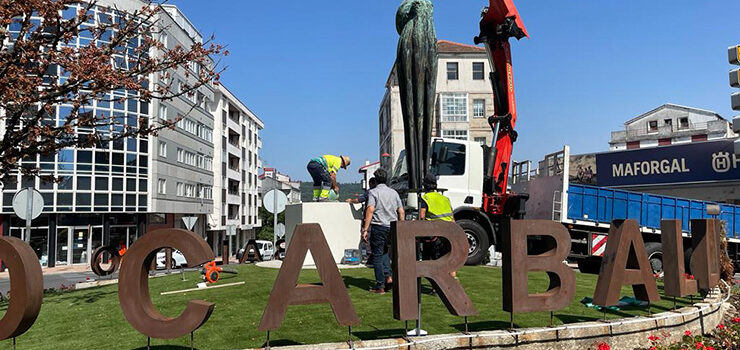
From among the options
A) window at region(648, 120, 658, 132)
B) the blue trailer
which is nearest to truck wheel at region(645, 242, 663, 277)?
the blue trailer

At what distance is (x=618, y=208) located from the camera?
49.3 feet

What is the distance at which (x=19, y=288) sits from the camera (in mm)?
4602

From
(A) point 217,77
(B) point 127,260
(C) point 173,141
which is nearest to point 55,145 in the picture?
(A) point 217,77

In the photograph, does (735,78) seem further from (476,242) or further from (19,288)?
(19,288)

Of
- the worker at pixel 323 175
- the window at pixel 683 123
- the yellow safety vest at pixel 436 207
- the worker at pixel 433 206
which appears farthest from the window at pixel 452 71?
the yellow safety vest at pixel 436 207

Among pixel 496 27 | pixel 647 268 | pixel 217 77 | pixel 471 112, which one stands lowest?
pixel 647 268

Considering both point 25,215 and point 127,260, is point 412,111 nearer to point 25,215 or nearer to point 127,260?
point 127,260

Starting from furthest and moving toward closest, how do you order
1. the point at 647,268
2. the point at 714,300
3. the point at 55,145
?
the point at 55,145 → the point at 714,300 → the point at 647,268

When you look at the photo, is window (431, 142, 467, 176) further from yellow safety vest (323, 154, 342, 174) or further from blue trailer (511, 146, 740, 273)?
blue trailer (511, 146, 740, 273)

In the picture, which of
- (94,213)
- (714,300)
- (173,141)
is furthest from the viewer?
(173,141)

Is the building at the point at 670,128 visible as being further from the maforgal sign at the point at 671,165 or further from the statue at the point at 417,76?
the statue at the point at 417,76

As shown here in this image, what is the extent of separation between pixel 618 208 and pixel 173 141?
36.3 m

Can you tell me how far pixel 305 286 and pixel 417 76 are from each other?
5.16 meters

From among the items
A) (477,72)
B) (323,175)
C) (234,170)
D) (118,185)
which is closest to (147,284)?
(323,175)
